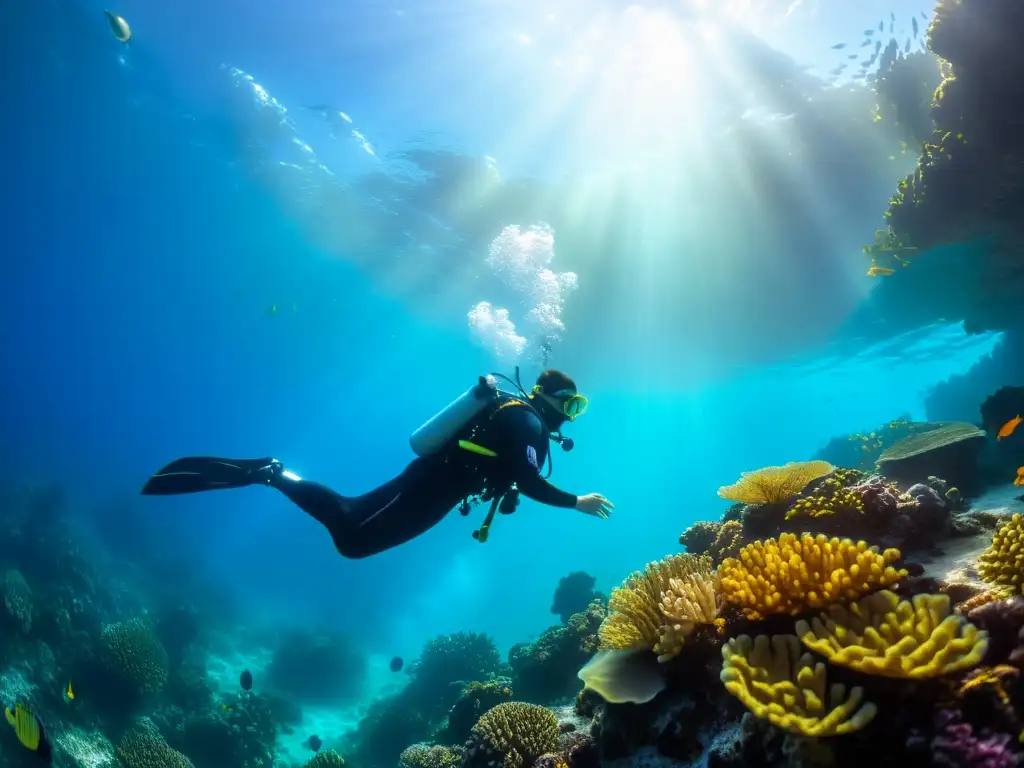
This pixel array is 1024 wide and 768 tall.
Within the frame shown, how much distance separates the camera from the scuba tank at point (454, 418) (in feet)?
18.9

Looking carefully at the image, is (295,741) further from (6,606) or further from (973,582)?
(973,582)

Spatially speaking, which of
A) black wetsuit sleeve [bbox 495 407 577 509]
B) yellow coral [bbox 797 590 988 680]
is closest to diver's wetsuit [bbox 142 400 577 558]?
black wetsuit sleeve [bbox 495 407 577 509]

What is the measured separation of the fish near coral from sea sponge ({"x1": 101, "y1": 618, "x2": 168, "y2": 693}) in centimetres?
1439

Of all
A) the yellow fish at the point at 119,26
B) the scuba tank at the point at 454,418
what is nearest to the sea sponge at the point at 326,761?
the scuba tank at the point at 454,418

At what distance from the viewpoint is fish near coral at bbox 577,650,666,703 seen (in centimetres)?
339

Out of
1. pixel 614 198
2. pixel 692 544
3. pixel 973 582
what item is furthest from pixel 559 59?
pixel 973 582

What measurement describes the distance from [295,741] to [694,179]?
25.6 metres

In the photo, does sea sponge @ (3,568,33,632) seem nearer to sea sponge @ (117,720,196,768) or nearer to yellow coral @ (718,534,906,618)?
sea sponge @ (117,720,196,768)

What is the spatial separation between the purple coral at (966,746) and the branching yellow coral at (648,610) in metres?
1.41

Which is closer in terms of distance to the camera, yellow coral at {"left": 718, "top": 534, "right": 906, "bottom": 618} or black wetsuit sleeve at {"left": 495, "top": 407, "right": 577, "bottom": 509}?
yellow coral at {"left": 718, "top": 534, "right": 906, "bottom": 618}

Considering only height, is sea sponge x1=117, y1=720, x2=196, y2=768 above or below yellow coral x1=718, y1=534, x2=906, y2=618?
below

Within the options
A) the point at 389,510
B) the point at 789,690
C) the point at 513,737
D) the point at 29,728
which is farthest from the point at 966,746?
the point at 29,728

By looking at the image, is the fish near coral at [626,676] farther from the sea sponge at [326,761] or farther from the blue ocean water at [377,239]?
the blue ocean water at [377,239]

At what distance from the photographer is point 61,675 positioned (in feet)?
40.9
